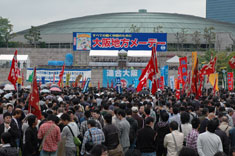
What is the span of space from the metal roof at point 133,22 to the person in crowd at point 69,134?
69736 millimetres

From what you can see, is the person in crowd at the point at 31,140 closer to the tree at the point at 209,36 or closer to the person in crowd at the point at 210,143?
the person in crowd at the point at 210,143

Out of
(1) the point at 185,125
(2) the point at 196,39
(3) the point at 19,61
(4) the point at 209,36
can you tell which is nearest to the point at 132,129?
(1) the point at 185,125

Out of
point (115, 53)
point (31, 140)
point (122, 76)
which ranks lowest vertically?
point (31, 140)

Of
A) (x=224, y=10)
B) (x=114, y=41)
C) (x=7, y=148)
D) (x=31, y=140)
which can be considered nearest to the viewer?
(x=7, y=148)

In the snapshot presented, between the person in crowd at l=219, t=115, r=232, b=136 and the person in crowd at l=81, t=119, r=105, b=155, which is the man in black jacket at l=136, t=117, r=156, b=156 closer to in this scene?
the person in crowd at l=81, t=119, r=105, b=155

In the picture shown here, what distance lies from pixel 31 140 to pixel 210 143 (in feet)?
11.9

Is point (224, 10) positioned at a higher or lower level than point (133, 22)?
higher

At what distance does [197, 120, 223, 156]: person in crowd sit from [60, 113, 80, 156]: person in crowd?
2.63 metres

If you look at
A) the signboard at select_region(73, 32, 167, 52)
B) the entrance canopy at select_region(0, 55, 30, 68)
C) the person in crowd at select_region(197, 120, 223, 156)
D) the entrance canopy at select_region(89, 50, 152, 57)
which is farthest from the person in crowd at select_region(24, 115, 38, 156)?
the entrance canopy at select_region(0, 55, 30, 68)

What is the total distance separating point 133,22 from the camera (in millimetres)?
85812

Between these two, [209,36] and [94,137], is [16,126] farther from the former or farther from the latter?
[209,36]

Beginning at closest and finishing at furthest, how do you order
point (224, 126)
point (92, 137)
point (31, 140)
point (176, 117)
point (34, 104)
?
point (92, 137) → point (31, 140) → point (224, 126) → point (34, 104) → point (176, 117)

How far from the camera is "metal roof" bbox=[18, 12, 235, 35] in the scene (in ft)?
265

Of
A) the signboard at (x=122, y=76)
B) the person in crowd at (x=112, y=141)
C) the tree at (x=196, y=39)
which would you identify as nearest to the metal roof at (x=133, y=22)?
the tree at (x=196, y=39)
